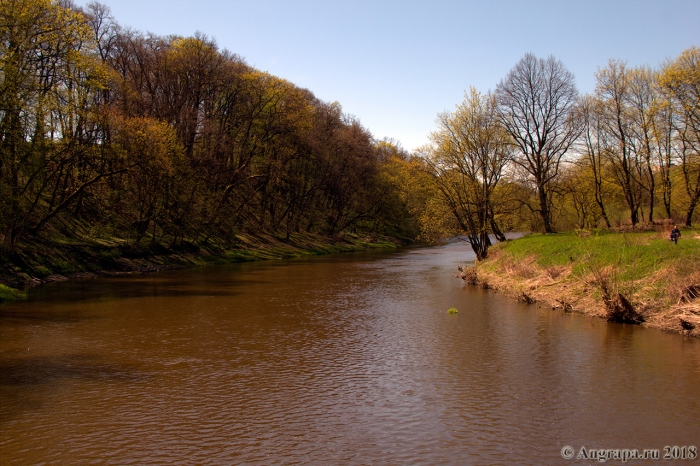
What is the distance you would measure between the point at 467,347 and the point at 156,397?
31.4ft

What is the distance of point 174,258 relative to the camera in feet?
148

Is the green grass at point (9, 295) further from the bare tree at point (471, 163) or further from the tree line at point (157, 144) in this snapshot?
the bare tree at point (471, 163)

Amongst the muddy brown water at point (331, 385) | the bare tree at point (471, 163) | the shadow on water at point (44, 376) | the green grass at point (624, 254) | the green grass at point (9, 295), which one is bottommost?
the muddy brown water at point (331, 385)

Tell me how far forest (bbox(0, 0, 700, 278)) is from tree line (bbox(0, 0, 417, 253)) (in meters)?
0.17

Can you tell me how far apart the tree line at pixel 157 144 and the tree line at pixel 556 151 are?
69.7ft

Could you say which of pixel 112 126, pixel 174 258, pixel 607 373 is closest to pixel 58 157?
pixel 112 126

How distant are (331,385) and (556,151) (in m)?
37.1

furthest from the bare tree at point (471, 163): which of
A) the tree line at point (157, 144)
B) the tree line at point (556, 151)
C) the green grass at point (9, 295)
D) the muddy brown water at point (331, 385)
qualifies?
the green grass at point (9, 295)

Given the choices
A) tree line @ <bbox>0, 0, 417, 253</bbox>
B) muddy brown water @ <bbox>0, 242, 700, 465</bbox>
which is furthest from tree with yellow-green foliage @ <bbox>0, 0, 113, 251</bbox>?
muddy brown water @ <bbox>0, 242, 700, 465</bbox>

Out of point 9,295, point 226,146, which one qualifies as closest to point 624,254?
point 9,295

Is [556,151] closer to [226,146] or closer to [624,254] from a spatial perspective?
[624,254]

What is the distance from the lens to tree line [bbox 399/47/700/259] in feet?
116

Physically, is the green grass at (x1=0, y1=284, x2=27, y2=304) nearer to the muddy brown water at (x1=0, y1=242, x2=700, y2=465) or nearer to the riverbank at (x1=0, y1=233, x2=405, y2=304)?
the riverbank at (x1=0, y1=233, x2=405, y2=304)

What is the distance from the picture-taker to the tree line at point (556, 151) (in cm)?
3534
